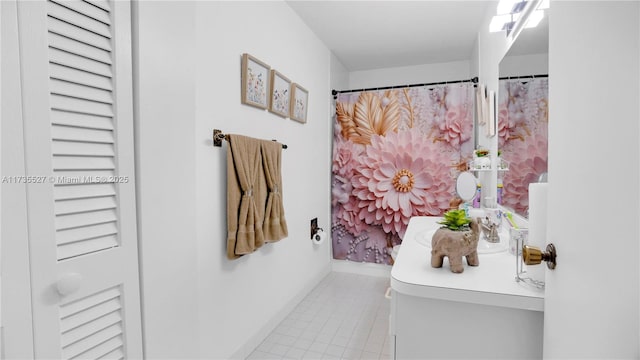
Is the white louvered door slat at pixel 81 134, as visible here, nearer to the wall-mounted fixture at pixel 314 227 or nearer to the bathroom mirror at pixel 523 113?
the bathroom mirror at pixel 523 113

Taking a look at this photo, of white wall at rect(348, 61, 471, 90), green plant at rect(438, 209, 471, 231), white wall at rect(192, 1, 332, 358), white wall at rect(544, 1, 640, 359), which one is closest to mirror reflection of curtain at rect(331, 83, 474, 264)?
white wall at rect(192, 1, 332, 358)

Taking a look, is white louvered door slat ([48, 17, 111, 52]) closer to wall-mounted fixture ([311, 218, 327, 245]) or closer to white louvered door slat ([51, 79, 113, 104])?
white louvered door slat ([51, 79, 113, 104])

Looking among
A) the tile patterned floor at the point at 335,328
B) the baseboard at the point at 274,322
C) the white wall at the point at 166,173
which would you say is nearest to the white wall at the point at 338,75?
the baseboard at the point at 274,322

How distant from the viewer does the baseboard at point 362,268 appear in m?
2.99

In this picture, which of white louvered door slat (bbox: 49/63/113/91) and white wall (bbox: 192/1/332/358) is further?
white wall (bbox: 192/1/332/358)

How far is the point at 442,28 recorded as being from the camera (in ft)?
8.05

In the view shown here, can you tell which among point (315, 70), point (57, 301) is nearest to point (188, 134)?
point (57, 301)

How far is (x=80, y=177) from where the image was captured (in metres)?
0.75

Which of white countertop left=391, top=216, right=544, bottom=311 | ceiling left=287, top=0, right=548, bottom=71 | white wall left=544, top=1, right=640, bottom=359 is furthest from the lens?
ceiling left=287, top=0, right=548, bottom=71

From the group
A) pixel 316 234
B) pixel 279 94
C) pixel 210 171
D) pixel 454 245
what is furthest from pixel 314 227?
pixel 454 245

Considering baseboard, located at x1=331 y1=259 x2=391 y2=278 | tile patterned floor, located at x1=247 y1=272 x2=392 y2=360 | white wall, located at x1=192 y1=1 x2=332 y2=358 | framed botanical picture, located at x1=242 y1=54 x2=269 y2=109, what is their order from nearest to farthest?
white wall, located at x1=192 y1=1 x2=332 y2=358
framed botanical picture, located at x1=242 y1=54 x2=269 y2=109
tile patterned floor, located at x1=247 y1=272 x2=392 y2=360
baseboard, located at x1=331 y1=259 x2=391 y2=278

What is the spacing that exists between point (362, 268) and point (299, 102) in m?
1.75

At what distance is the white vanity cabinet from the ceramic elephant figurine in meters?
0.03

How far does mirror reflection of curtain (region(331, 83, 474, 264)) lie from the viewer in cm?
265
